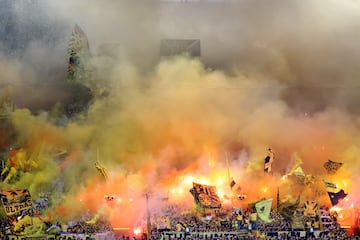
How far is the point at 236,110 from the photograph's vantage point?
37.3 feet

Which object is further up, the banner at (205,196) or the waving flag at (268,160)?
the waving flag at (268,160)

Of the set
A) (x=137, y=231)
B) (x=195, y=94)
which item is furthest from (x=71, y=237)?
(x=195, y=94)

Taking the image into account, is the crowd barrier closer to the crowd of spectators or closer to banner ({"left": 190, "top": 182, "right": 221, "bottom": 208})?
the crowd of spectators

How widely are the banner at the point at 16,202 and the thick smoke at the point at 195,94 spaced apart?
16.8 inches

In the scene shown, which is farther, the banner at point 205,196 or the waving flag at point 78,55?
the waving flag at point 78,55

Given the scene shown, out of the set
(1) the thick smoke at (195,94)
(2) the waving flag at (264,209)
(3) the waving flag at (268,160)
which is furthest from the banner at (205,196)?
(3) the waving flag at (268,160)

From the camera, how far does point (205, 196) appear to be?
10922 millimetres

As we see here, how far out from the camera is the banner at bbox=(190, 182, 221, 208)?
10.9m

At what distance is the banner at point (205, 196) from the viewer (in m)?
10.9

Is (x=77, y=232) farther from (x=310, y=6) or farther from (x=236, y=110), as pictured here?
(x=310, y=6)

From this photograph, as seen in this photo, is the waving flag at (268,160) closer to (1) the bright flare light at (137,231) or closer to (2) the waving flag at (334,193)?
(2) the waving flag at (334,193)

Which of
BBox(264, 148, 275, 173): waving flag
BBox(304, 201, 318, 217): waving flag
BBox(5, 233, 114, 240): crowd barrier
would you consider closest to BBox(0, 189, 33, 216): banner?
BBox(5, 233, 114, 240): crowd barrier

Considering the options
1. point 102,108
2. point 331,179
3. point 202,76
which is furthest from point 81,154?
point 331,179

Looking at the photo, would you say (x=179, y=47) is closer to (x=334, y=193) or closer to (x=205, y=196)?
(x=205, y=196)
